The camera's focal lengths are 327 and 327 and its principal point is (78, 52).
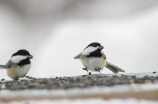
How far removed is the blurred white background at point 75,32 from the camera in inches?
167

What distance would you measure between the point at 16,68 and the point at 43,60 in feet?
7.00

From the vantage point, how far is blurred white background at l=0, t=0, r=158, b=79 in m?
4.23

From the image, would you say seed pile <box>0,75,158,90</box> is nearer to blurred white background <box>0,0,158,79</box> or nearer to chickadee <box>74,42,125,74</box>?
chickadee <box>74,42,125,74</box>

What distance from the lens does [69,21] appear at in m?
5.27

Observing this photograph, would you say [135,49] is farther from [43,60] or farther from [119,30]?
[43,60]

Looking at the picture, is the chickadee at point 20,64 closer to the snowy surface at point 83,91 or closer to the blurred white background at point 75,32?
the snowy surface at point 83,91

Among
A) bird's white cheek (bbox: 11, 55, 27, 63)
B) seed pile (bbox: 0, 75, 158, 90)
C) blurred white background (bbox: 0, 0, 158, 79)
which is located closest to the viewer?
seed pile (bbox: 0, 75, 158, 90)

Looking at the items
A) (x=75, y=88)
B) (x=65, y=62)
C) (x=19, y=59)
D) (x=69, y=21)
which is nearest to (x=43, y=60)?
(x=65, y=62)

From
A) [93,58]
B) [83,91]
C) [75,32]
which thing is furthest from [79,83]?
[75,32]

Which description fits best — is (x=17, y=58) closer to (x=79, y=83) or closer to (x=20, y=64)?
(x=20, y=64)

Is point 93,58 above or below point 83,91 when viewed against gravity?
above

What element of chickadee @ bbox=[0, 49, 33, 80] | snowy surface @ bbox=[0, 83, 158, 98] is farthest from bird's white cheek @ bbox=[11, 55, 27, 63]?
snowy surface @ bbox=[0, 83, 158, 98]

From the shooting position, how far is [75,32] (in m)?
5.01

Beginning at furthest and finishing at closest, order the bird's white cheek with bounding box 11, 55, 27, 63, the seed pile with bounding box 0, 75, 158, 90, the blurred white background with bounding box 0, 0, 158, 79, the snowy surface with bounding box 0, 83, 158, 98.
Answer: the blurred white background with bounding box 0, 0, 158, 79, the bird's white cheek with bounding box 11, 55, 27, 63, the seed pile with bounding box 0, 75, 158, 90, the snowy surface with bounding box 0, 83, 158, 98
